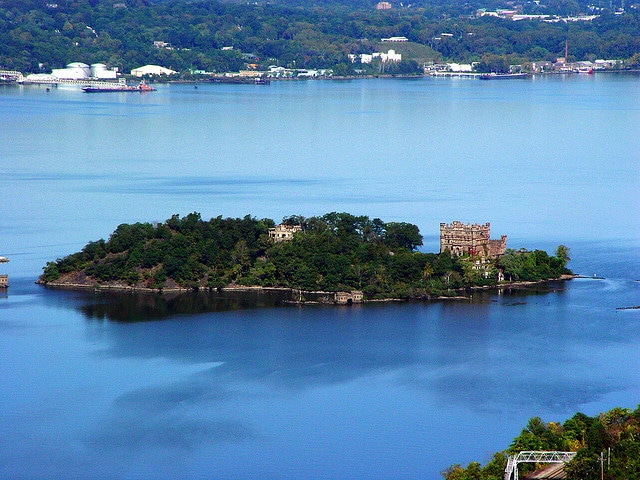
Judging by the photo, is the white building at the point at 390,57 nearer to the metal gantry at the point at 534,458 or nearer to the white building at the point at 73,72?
the white building at the point at 73,72

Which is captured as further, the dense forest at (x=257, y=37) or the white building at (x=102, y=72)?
the dense forest at (x=257, y=37)

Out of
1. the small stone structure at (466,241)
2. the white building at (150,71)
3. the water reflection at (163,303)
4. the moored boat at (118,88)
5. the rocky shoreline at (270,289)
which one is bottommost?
the water reflection at (163,303)

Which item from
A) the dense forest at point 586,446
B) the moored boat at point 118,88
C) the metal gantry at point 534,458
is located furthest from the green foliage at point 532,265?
the moored boat at point 118,88

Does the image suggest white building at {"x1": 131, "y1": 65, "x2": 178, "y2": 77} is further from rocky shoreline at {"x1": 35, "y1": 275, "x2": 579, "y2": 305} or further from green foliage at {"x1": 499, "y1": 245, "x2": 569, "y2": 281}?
green foliage at {"x1": 499, "y1": 245, "x2": 569, "y2": 281}

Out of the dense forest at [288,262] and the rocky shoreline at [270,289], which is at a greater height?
the dense forest at [288,262]

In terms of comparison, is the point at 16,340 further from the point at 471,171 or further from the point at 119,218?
the point at 471,171

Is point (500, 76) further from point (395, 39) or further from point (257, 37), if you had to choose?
point (257, 37)

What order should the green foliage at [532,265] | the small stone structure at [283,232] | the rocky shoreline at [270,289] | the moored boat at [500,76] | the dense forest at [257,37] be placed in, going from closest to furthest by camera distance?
the rocky shoreline at [270,289], the green foliage at [532,265], the small stone structure at [283,232], the dense forest at [257,37], the moored boat at [500,76]
